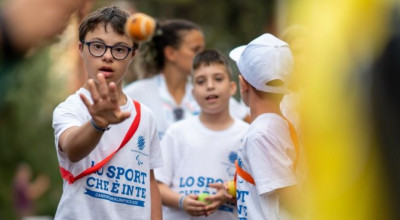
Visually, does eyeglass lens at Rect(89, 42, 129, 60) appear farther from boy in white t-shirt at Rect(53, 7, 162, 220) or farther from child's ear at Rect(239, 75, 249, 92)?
child's ear at Rect(239, 75, 249, 92)

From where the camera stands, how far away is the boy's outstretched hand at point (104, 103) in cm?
383

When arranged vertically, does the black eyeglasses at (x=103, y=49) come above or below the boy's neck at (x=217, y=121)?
below

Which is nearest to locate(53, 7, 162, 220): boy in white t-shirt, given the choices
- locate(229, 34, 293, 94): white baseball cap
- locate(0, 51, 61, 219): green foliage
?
locate(229, 34, 293, 94): white baseball cap

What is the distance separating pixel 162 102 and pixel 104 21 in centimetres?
251

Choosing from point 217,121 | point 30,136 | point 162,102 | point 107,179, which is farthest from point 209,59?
point 30,136

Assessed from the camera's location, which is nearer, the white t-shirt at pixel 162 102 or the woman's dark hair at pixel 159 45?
the white t-shirt at pixel 162 102

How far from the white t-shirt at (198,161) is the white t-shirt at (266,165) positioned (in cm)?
112

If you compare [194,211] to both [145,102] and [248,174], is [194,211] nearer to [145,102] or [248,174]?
[248,174]

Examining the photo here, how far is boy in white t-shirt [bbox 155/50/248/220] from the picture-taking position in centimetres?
616

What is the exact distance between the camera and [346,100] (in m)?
2.55

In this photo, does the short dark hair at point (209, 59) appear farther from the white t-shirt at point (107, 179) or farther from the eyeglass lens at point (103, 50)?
the eyeglass lens at point (103, 50)

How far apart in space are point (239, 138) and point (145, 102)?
1218 millimetres

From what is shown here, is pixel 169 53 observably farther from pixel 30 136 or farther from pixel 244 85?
pixel 30 136

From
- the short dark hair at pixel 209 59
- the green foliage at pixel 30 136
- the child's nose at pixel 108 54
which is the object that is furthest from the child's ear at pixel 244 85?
the green foliage at pixel 30 136
